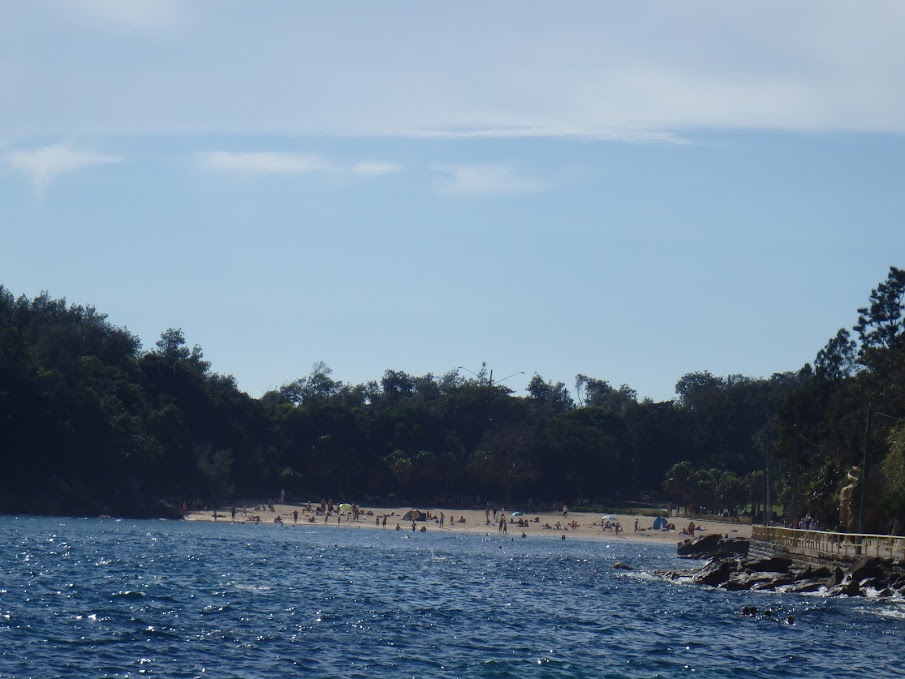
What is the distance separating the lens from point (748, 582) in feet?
137

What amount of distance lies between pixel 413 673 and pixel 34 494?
69.5 meters

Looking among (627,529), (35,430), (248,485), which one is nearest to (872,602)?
(627,529)

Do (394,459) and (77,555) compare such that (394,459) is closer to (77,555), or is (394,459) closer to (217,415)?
(217,415)

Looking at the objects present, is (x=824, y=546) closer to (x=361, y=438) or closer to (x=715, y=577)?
(x=715, y=577)

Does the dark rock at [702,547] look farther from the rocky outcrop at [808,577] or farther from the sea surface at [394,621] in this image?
the rocky outcrop at [808,577]

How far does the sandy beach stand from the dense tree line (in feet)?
15.8

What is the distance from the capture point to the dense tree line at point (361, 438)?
75125 millimetres

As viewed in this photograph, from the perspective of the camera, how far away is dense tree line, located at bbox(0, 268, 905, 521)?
75.1m

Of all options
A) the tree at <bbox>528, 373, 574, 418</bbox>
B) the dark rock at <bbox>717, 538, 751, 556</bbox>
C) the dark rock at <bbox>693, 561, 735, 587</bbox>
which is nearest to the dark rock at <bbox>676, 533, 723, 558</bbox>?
the dark rock at <bbox>717, 538, 751, 556</bbox>

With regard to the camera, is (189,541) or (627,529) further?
(627,529)

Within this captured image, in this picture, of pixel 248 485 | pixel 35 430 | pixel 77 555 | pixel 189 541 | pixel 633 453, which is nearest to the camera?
pixel 77 555

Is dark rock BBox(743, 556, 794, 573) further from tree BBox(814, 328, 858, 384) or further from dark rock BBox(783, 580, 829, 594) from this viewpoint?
tree BBox(814, 328, 858, 384)

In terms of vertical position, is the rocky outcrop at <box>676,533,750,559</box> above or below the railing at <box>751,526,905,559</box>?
below

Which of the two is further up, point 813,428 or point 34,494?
point 813,428
